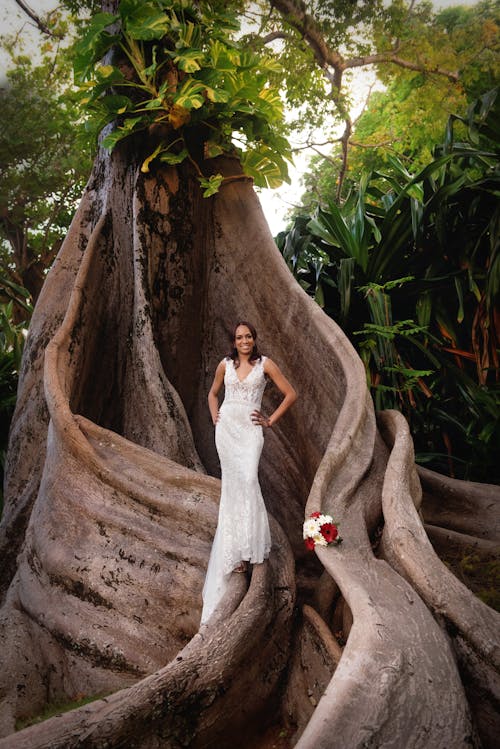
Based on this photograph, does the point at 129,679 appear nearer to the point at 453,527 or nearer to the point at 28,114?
the point at 453,527

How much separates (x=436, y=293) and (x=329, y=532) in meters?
3.07

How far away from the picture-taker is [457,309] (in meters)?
5.13

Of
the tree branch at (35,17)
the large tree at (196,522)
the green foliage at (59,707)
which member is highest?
the tree branch at (35,17)

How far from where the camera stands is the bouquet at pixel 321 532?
8.70 ft

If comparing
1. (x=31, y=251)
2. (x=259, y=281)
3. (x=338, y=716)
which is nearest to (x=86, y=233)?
Answer: (x=259, y=281)

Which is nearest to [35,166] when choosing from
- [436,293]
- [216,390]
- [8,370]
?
[8,370]

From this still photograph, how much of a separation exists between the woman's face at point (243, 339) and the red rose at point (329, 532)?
98 centimetres

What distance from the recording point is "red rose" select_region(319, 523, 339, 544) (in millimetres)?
2650

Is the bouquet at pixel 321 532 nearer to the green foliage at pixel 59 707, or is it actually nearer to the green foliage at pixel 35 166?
the green foliage at pixel 59 707

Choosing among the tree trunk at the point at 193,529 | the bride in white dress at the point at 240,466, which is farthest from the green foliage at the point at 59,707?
the bride in white dress at the point at 240,466

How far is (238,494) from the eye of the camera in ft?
9.37

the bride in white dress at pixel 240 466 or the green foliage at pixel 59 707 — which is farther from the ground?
the bride in white dress at pixel 240 466

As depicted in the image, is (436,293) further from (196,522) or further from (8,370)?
(8,370)

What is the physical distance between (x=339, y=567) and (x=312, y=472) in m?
1.34
